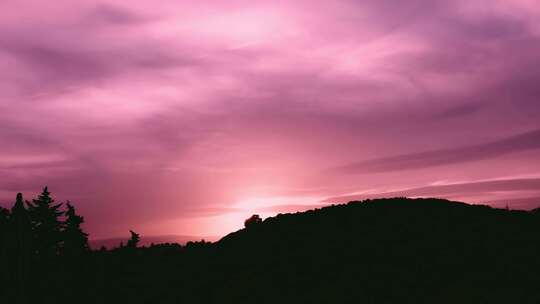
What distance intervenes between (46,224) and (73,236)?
6.78 meters

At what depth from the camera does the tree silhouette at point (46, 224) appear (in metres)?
83.1

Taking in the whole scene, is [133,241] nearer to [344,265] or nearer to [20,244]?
[20,244]

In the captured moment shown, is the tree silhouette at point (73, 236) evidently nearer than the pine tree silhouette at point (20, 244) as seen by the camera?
No

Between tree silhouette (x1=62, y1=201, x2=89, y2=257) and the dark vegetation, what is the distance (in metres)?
8.61

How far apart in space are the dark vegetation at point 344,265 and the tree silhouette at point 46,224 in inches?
474

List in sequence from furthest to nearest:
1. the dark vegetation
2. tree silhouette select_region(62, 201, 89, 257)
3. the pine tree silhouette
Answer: tree silhouette select_region(62, 201, 89, 257)
the pine tree silhouette
the dark vegetation

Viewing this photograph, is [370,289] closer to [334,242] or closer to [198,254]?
[334,242]

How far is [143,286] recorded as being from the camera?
54.9 metres

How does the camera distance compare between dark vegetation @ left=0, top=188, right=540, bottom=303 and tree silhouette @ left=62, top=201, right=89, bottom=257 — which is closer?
dark vegetation @ left=0, top=188, right=540, bottom=303

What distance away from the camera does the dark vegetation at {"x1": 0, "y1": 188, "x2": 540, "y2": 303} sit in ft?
133

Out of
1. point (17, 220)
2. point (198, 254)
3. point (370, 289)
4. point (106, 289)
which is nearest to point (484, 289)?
point (370, 289)

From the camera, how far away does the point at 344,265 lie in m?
45.4

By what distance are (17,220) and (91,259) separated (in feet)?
40.8

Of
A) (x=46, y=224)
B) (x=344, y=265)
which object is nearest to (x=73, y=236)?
(x=46, y=224)
